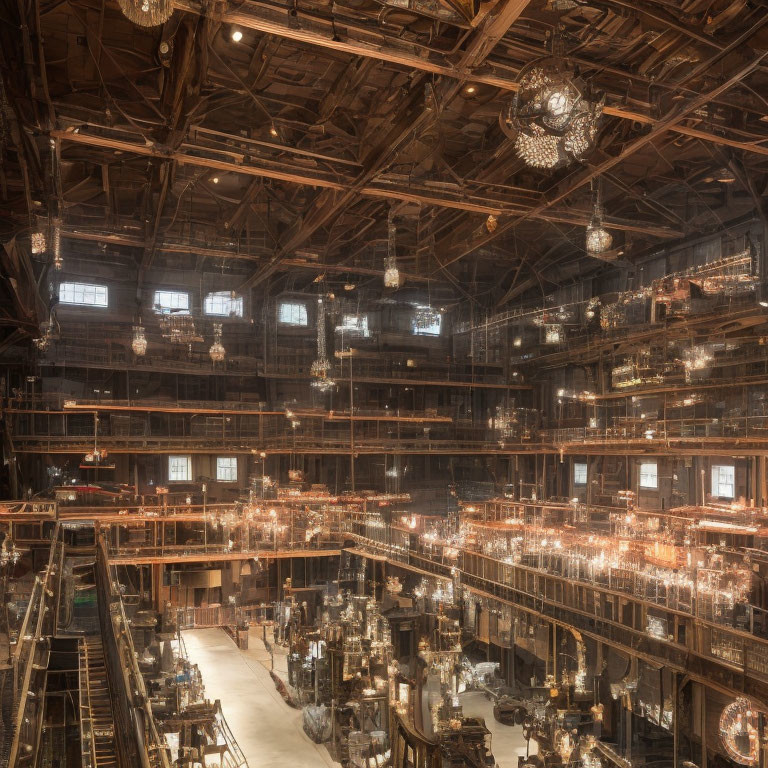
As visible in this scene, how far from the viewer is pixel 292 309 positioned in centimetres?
2575

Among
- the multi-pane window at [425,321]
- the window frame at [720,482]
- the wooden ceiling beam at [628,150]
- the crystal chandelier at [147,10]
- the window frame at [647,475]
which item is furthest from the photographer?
the multi-pane window at [425,321]

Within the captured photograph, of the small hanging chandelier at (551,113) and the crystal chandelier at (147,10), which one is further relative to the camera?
the small hanging chandelier at (551,113)

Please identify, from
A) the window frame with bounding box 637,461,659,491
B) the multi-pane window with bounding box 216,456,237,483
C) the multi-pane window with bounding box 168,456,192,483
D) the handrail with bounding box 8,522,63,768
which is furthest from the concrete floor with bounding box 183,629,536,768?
the window frame with bounding box 637,461,659,491

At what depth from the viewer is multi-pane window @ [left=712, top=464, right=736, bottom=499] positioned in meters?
18.5

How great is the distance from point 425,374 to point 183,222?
10.7 metres

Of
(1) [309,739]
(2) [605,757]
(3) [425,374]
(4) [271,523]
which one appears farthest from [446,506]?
(2) [605,757]

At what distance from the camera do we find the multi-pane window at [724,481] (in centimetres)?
1855

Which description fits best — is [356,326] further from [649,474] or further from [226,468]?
[649,474]

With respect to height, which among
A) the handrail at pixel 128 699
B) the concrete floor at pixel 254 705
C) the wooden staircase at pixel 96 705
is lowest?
the concrete floor at pixel 254 705

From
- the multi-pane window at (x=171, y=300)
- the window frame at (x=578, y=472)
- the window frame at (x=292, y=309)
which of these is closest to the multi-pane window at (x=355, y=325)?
the window frame at (x=292, y=309)

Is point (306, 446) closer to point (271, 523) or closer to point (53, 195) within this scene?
point (271, 523)

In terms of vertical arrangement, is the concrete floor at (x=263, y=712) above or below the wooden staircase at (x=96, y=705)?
below

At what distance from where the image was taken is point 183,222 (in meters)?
19.4

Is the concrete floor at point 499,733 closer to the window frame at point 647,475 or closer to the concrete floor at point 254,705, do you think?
the concrete floor at point 254,705
